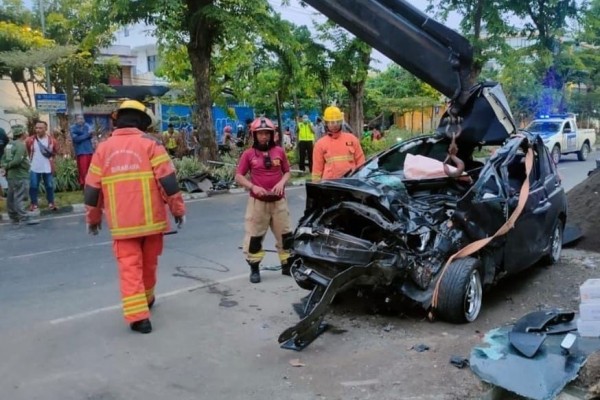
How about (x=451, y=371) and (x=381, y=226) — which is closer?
(x=451, y=371)

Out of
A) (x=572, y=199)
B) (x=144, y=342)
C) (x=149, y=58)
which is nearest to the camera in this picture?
(x=144, y=342)

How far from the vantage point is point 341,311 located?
17.7ft

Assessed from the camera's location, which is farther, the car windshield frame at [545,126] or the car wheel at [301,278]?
the car windshield frame at [545,126]

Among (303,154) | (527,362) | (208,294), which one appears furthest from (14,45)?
(527,362)

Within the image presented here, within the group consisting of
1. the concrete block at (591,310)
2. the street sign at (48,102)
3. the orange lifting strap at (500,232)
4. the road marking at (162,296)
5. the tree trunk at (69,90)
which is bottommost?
the road marking at (162,296)

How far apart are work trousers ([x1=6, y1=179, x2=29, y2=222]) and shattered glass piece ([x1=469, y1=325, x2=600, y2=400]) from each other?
29.2ft

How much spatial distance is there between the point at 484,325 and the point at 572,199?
4.72m

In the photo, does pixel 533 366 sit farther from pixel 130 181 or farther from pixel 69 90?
pixel 69 90

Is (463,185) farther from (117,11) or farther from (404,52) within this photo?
(117,11)

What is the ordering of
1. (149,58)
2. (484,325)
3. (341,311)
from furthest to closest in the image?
(149,58), (341,311), (484,325)

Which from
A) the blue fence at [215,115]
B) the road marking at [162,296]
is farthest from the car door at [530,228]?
the blue fence at [215,115]

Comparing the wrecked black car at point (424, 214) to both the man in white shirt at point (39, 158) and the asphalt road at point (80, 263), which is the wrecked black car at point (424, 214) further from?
the man in white shirt at point (39, 158)

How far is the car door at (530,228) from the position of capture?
5621mm

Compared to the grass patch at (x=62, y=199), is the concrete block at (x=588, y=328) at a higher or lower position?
lower
